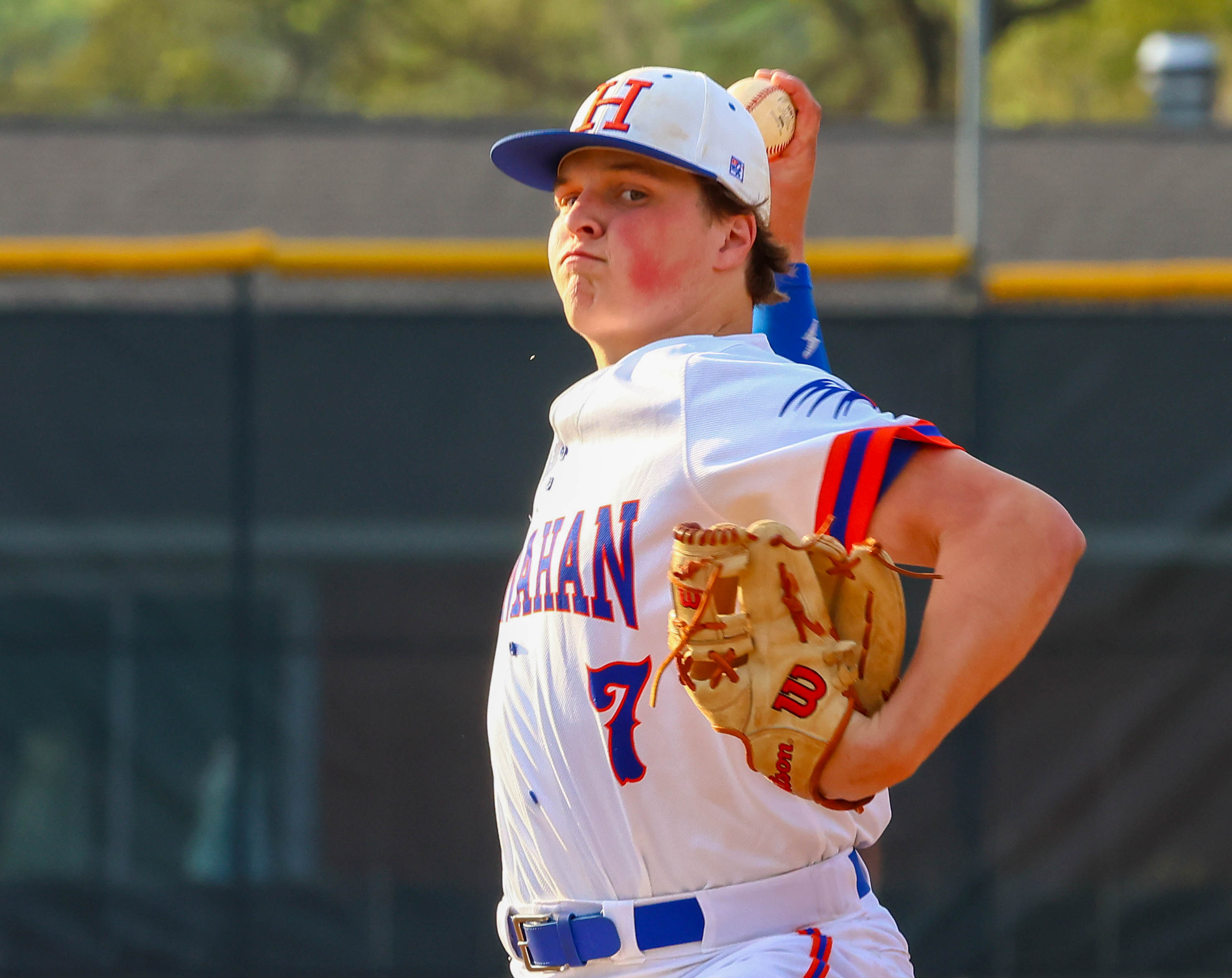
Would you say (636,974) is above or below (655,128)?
below

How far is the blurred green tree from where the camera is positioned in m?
17.7

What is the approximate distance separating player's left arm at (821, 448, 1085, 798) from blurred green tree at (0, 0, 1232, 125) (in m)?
16.0

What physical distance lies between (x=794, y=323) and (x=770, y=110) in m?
0.34

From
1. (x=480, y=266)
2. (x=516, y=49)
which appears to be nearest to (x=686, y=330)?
(x=480, y=266)

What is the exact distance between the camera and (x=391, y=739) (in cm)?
548

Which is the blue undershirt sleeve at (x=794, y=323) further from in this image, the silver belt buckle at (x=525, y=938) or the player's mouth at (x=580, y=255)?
the silver belt buckle at (x=525, y=938)

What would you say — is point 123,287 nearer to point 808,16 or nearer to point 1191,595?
point 1191,595

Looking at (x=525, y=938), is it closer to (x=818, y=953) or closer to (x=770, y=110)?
(x=818, y=953)

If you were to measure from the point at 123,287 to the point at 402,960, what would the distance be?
150 inches

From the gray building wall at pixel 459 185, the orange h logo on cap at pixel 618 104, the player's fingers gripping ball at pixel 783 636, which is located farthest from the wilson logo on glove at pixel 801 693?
the gray building wall at pixel 459 185

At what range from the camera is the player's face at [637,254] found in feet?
7.30

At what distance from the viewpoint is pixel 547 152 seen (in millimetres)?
2385

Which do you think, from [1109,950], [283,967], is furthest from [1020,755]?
[283,967]

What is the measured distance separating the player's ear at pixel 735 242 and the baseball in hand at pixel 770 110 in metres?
0.33
